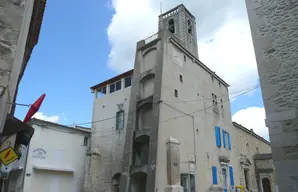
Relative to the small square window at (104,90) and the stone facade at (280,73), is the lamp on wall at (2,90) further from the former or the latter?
the small square window at (104,90)

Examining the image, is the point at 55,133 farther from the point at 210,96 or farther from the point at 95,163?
the point at 210,96

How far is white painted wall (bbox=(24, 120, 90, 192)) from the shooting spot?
52.0 feet

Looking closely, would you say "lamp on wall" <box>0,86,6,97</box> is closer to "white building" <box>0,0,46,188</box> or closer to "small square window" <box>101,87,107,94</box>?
"white building" <box>0,0,46,188</box>

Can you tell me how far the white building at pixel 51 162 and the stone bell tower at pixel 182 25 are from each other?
50.7 ft

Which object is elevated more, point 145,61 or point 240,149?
point 145,61

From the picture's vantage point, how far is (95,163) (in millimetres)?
18188

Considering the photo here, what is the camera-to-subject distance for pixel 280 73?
709cm

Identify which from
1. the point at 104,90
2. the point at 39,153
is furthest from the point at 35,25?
the point at 104,90

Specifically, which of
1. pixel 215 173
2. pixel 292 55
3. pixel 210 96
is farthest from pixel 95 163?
pixel 292 55

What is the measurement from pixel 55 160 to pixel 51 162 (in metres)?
Answer: 0.31

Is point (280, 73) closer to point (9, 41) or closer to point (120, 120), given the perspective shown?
point (9, 41)

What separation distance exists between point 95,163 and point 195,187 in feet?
24.1

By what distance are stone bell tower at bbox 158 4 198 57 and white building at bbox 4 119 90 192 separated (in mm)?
15461

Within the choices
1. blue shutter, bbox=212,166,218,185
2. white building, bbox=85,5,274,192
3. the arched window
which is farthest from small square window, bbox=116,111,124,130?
the arched window
